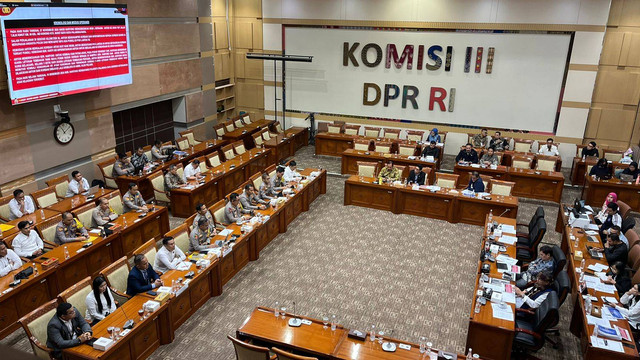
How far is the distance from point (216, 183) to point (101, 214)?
10.6ft

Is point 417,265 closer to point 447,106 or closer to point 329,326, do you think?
point 329,326

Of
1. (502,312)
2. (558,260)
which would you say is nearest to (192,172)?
(502,312)

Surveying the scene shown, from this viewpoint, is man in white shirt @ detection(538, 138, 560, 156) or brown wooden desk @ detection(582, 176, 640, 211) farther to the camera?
man in white shirt @ detection(538, 138, 560, 156)

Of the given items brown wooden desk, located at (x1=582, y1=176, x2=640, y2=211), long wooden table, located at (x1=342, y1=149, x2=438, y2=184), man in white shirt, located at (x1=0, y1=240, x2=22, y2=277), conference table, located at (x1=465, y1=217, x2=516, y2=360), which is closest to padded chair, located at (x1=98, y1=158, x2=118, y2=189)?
man in white shirt, located at (x1=0, y1=240, x2=22, y2=277)

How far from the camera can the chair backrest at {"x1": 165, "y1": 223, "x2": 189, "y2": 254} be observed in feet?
26.5

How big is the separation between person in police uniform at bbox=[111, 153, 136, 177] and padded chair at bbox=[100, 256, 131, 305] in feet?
15.4

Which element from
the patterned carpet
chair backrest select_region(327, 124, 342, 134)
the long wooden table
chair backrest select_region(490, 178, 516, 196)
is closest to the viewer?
the patterned carpet

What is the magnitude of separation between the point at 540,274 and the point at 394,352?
9.12 feet

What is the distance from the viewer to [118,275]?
23.6 feet

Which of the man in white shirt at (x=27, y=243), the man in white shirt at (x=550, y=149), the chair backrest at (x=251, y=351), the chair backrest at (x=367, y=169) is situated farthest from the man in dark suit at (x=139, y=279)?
the man in white shirt at (x=550, y=149)

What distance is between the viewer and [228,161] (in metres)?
13.0

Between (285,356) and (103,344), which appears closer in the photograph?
(285,356)

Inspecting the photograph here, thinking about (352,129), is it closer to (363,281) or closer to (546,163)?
(546,163)

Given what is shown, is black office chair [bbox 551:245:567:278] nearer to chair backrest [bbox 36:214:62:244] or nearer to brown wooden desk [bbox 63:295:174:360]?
brown wooden desk [bbox 63:295:174:360]
